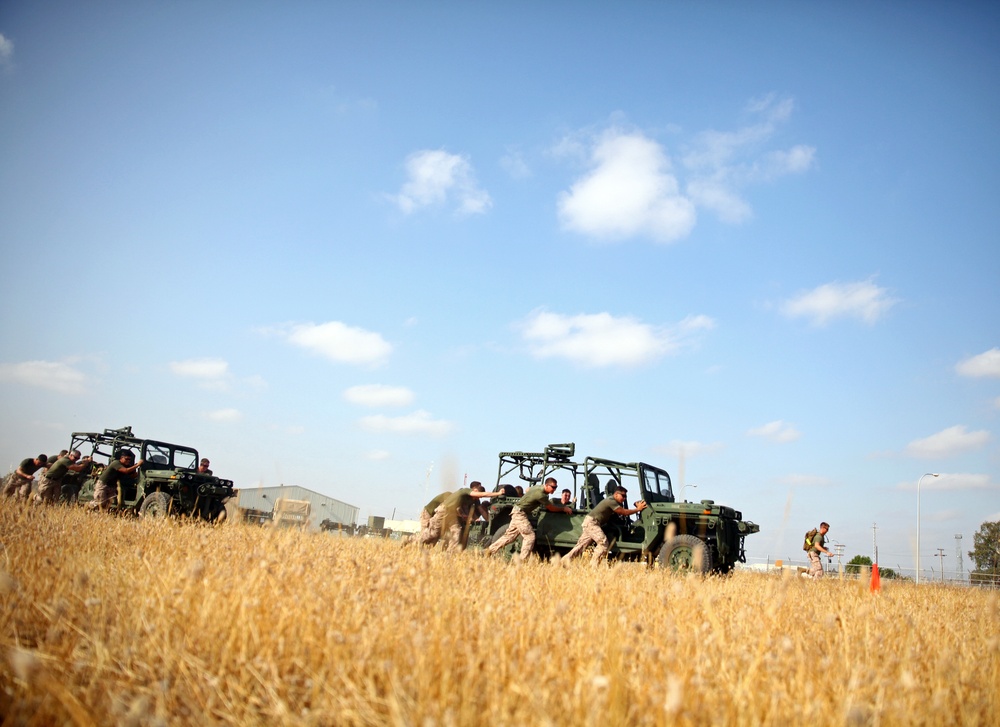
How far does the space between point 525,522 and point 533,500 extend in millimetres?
435

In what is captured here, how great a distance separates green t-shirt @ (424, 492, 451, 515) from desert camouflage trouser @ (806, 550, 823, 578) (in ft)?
24.6

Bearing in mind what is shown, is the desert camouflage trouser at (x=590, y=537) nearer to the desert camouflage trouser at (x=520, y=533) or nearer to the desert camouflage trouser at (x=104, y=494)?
the desert camouflage trouser at (x=520, y=533)

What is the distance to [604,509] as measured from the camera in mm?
10211

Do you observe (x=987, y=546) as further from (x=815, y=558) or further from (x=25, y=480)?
(x=25, y=480)

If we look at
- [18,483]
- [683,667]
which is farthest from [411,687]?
[18,483]

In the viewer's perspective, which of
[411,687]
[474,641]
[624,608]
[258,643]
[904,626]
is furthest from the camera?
[904,626]

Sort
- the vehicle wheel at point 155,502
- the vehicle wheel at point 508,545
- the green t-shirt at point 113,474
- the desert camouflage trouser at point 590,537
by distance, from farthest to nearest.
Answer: the vehicle wheel at point 155,502
the green t-shirt at point 113,474
the vehicle wheel at point 508,545
the desert camouflage trouser at point 590,537

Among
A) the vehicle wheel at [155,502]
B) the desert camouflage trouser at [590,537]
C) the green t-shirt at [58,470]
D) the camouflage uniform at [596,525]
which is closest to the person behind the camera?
the desert camouflage trouser at [590,537]

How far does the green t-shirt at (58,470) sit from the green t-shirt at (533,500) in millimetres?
10690

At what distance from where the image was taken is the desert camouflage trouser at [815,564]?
40.4 feet

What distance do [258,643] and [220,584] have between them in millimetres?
768

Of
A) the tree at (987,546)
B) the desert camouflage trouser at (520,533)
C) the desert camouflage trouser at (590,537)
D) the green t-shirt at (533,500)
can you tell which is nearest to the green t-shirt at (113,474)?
the desert camouflage trouser at (520,533)

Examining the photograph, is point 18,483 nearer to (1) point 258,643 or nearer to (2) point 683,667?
(1) point 258,643

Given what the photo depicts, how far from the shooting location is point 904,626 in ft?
16.1
